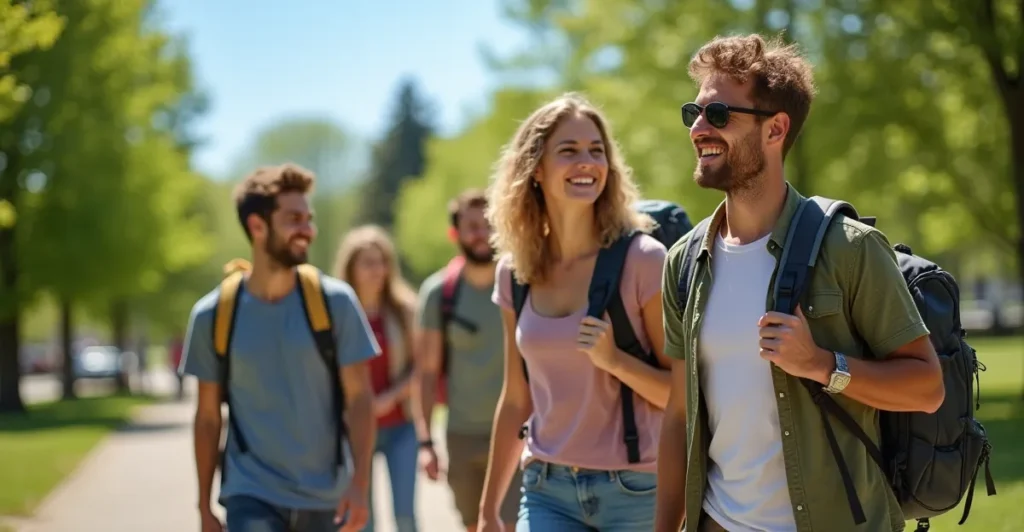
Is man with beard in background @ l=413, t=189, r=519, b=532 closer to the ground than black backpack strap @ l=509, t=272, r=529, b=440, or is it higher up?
closer to the ground

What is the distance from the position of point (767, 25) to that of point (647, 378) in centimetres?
1884

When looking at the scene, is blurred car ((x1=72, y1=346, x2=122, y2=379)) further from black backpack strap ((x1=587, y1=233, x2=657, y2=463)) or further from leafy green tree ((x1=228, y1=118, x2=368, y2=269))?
black backpack strap ((x1=587, y1=233, x2=657, y2=463))

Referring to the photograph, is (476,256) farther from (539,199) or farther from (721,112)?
(721,112)

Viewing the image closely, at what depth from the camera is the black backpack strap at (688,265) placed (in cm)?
374

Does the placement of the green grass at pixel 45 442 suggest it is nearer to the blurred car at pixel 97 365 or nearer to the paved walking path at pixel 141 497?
the paved walking path at pixel 141 497

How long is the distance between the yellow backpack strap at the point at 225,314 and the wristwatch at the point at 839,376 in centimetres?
313

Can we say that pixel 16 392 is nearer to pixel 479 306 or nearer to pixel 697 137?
pixel 479 306

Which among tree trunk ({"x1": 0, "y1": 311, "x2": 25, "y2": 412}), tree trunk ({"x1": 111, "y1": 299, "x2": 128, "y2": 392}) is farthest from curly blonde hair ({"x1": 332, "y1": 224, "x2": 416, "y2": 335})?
tree trunk ({"x1": 111, "y1": 299, "x2": 128, "y2": 392})

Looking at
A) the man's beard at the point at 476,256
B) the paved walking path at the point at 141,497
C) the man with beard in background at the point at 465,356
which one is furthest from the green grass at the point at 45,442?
the man's beard at the point at 476,256

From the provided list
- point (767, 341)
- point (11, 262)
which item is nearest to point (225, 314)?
point (767, 341)

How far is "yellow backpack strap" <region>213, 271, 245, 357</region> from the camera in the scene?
18.9ft

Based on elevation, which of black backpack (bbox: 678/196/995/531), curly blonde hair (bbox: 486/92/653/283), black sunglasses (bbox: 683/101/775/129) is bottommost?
black backpack (bbox: 678/196/995/531)

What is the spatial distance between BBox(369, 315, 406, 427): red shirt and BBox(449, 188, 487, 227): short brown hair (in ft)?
3.00

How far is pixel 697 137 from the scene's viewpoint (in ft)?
11.7
